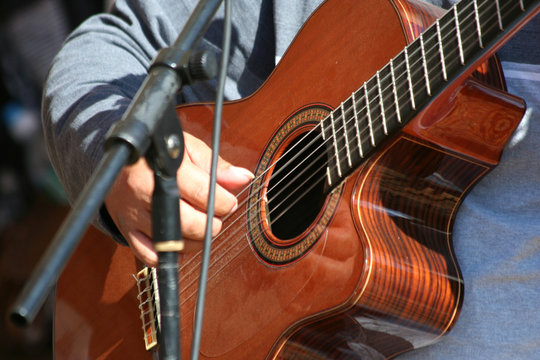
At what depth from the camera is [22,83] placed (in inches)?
120

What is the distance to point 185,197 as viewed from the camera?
97cm

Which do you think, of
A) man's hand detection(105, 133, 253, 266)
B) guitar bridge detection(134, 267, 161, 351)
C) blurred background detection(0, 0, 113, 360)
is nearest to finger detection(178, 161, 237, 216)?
man's hand detection(105, 133, 253, 266)

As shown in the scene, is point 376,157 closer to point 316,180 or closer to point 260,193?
point 316,180

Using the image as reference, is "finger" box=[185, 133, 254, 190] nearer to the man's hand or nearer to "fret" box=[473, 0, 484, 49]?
the man's hand

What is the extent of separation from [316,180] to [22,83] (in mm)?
2393

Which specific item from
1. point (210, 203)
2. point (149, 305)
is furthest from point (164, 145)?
point (149, 305)

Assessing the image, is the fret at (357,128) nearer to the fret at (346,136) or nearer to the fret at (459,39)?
the fret at (346,136)

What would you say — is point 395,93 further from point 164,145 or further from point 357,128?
point 164,145

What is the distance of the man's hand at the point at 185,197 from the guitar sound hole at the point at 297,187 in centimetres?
12

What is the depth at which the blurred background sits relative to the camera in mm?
3023

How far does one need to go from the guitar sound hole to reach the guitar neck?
45 millimetres

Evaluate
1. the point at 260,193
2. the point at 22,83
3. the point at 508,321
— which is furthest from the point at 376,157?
the point at 22,83

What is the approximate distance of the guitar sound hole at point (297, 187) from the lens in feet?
3.58

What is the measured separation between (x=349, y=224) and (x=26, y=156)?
105 inches
